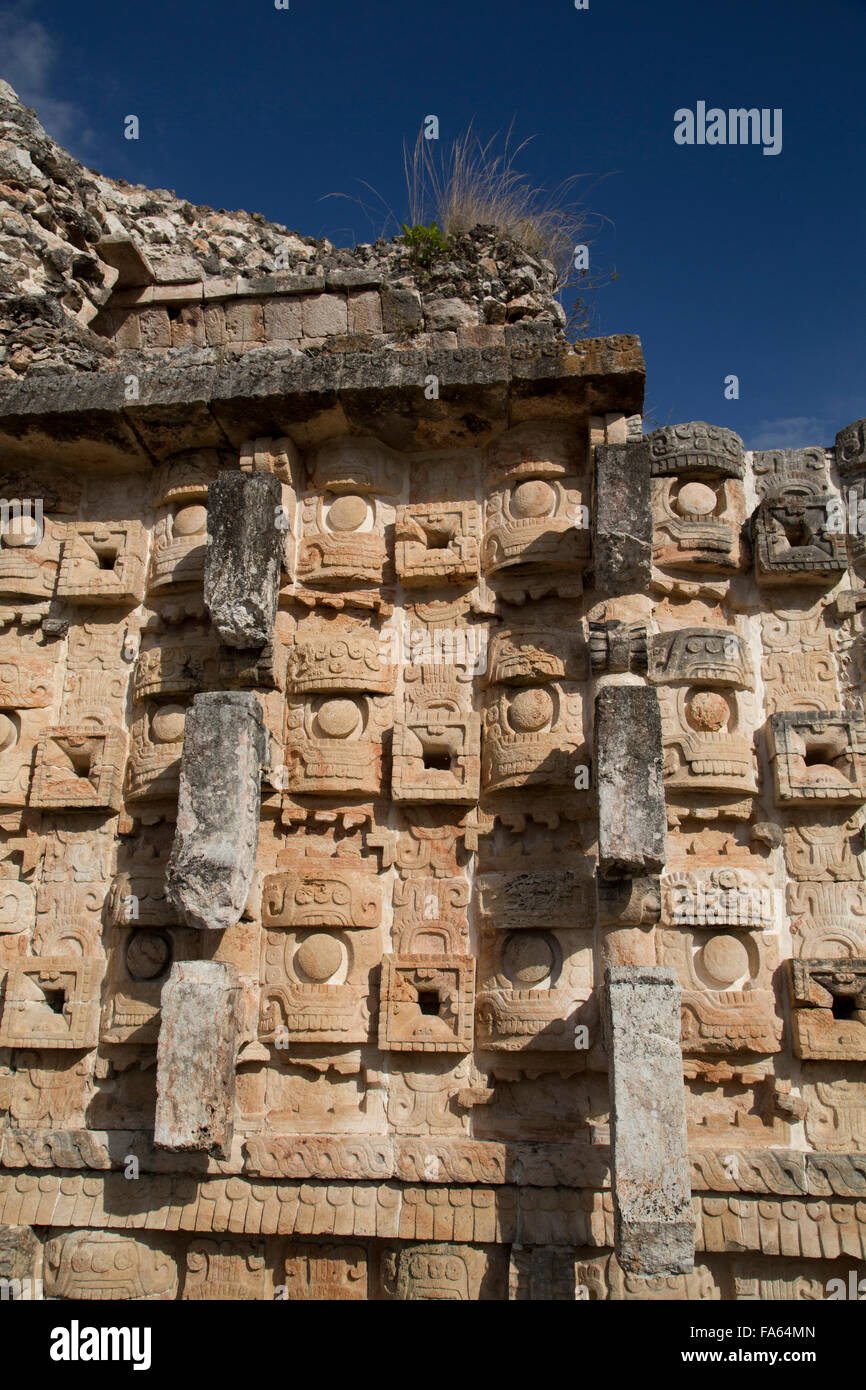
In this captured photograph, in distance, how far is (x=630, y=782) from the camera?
17.0 ft

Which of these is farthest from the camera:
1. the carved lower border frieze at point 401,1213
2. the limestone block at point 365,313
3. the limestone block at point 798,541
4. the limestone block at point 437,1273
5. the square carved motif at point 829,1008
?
the limestone block at point 365,313

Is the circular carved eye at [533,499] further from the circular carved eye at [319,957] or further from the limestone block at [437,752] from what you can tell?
the circular carved eye at [319,957]

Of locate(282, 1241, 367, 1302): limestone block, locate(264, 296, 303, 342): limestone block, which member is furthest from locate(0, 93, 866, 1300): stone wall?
locate(264, 296, 303, 342): limestone block

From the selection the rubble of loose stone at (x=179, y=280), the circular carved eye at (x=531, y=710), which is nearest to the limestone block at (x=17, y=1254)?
the circular carved eye at (x=531, y=710)

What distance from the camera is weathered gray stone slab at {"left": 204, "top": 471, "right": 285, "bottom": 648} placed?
5984mm

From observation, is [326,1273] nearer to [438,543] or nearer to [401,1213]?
[401,1213]

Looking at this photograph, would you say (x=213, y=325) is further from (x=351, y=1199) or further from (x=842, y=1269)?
(x=842, y=1269)

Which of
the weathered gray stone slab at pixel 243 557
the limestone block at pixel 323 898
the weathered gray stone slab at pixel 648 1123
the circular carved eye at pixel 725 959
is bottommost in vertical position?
the weathered gray stone slab at pixel 648 1123

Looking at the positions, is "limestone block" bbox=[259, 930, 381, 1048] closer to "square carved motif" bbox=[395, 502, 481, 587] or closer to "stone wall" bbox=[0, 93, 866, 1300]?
"stone wall" bbox=[0, 93, 866, 1300]

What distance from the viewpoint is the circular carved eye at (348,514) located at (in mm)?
6617

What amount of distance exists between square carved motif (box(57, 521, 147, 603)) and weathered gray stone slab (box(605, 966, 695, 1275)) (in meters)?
4.10

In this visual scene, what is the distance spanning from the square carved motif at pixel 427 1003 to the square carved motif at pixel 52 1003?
1814 millimetres

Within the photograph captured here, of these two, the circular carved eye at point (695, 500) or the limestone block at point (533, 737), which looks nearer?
the limestone block at point (533, 737)

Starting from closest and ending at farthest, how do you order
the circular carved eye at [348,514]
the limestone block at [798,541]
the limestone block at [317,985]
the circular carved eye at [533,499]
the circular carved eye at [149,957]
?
1. the limestone block at [317,985]
2. the circular carved eye at [149,957]
3. the limestone block at [798,541]
4. the circular carved eye at [533,499]
5. the circular carved eye at [348,514]
